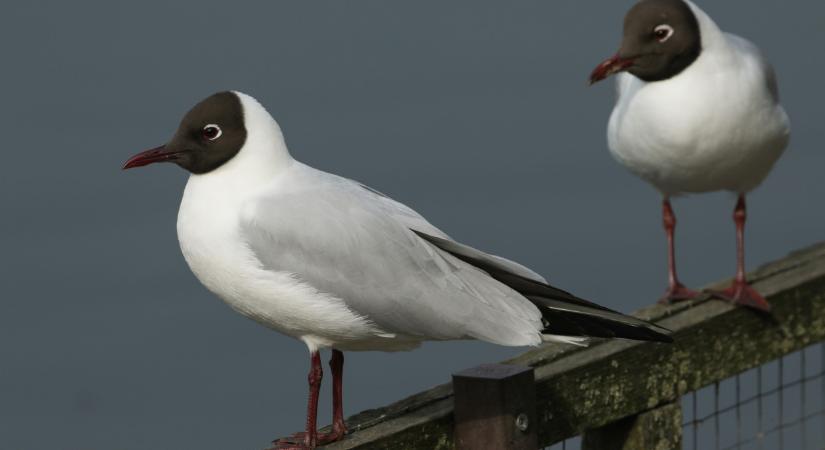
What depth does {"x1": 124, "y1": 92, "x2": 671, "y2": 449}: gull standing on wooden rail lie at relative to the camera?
4.16m

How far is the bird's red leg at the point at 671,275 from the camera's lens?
593 centimetres

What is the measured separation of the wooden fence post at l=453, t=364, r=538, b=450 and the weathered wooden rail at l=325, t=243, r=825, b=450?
0.24 ft

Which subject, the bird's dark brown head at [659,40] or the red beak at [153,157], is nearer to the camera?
the red beak at [153,157]

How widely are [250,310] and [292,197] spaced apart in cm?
31

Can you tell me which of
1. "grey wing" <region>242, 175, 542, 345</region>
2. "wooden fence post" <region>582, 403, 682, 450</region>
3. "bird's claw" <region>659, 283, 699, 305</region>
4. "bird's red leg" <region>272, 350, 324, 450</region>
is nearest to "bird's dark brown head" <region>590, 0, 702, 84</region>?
"bird's claw" <region>659, 283, 699, 305</region>

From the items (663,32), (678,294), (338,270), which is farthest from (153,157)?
(663,32)

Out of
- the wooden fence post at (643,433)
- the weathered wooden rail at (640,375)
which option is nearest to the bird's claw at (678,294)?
the weathered wooden rail at (640,375)

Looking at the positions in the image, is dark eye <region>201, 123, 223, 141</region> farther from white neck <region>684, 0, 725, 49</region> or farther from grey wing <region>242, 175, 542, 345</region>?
white neck <region>684, 0, 725, 49</region>

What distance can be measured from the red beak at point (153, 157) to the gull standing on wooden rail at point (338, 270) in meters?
0.10

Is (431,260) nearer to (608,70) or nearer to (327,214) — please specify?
(327,214)

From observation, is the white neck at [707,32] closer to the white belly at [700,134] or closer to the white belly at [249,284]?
the white belly at [700,134]

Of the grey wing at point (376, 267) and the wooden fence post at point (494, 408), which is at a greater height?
the grey wing at point (376, 267)

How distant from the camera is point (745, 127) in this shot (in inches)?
236

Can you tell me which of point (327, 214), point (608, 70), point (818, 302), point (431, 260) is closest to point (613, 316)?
point (431, 260)
